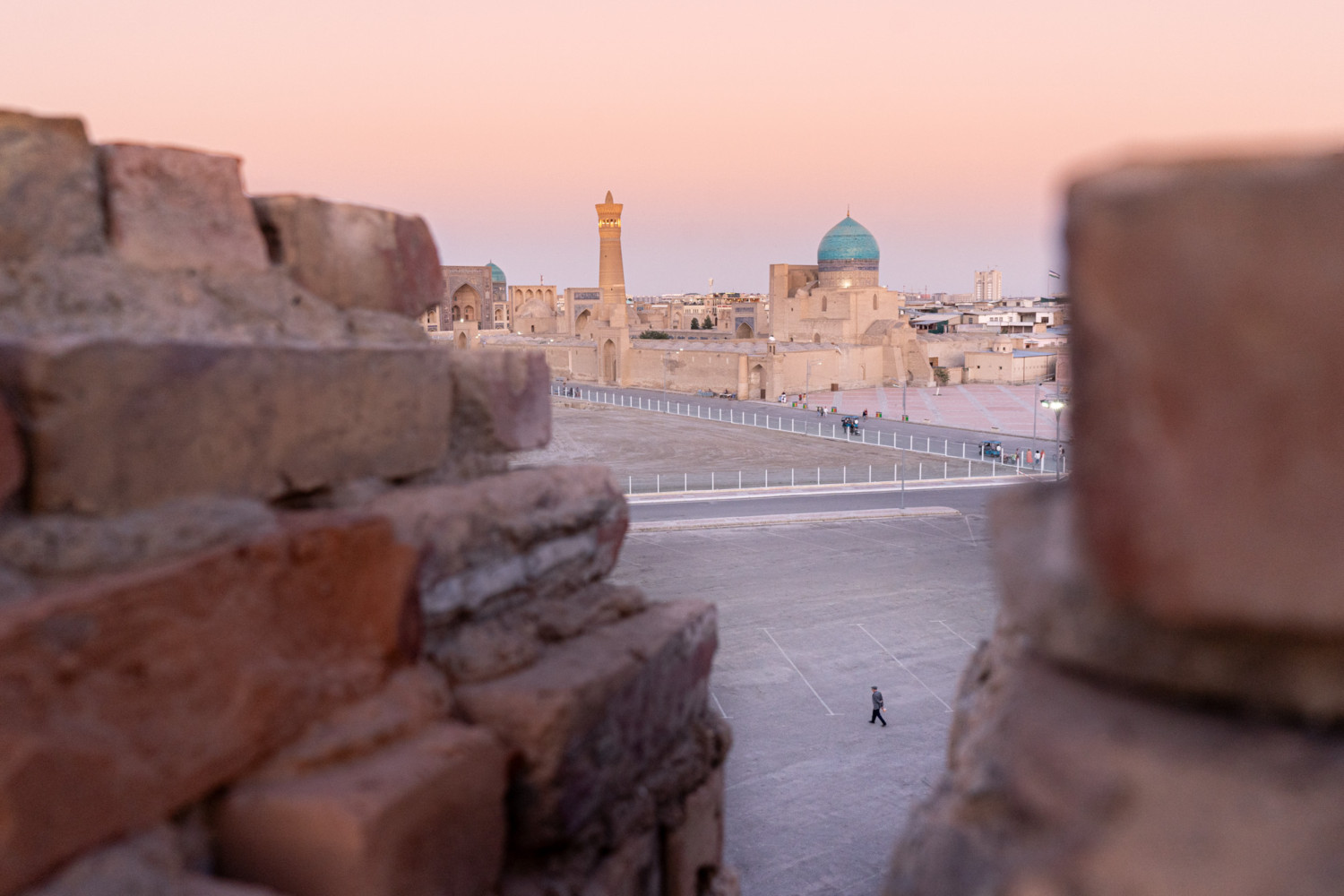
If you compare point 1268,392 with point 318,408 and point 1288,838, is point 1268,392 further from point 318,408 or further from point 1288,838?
point 318,408

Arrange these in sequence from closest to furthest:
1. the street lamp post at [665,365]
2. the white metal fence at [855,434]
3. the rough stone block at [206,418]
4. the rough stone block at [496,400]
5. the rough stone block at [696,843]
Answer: the rough stone block at [206,418], the rough stone block at [496,400], the rough stone block at [696,843], the white metal fence at [855,434], the street lamp post at [665,365]

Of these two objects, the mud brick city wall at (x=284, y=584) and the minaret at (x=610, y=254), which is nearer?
the mud brick city wall at (x=284, y=584)

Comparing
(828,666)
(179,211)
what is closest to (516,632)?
(179,211)

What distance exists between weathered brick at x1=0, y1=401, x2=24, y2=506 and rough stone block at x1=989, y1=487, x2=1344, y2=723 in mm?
1175

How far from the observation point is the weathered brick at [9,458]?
3.83 ft

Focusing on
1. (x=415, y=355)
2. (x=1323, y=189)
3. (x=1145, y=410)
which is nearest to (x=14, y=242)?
(x=415, y=355)

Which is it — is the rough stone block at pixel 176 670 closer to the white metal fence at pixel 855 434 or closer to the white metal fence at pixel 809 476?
the white metal fence at pixel 855 434

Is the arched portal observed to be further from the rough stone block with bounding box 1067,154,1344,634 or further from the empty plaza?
the rough stone block with bounding box 1067,154,1344,634

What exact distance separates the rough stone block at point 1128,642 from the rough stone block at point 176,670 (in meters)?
0.98

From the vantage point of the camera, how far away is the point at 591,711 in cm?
175

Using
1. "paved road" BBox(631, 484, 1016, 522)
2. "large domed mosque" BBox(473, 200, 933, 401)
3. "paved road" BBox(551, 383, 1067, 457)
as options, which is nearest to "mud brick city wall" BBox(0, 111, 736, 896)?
"paved road" BBox(631, 484, 1016, 522)

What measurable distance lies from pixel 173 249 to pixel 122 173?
0.45 ft

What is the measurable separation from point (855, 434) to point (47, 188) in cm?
2158

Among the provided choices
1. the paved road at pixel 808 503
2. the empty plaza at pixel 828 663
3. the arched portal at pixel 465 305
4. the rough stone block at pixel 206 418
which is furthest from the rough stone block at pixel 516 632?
the arched portal at pixel 465 305
